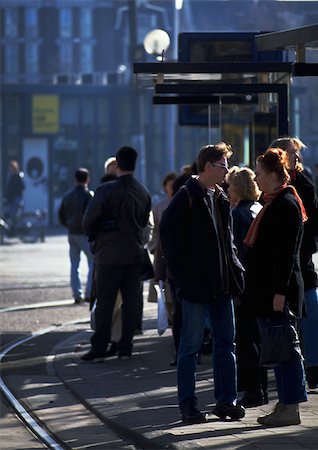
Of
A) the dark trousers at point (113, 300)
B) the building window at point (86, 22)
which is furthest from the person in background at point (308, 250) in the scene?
the building window at point (86, 22)

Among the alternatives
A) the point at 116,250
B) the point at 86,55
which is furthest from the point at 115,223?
the point at 86,55

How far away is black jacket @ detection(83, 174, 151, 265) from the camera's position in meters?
11.5

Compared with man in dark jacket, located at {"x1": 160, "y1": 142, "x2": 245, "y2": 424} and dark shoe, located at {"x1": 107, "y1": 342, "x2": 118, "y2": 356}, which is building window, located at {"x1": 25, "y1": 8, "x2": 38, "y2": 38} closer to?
dark shoe, located at {"x1": 107, "y1": 342, "x2": 118, "y2": 356}

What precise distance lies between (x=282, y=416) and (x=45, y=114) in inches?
1567

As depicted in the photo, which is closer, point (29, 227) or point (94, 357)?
point (94, 357)

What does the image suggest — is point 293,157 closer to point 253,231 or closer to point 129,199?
point 253,231

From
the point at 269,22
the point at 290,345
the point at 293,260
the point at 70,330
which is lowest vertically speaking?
the point at 70,330

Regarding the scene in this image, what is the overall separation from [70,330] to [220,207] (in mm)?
6234

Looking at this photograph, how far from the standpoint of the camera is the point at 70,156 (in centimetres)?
4784

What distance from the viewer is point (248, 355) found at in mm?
8867

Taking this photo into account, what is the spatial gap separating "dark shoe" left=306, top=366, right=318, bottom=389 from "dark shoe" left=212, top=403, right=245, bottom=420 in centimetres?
141

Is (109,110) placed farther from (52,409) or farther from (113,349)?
(52,409)

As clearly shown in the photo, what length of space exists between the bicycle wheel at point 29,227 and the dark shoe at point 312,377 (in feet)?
82.2

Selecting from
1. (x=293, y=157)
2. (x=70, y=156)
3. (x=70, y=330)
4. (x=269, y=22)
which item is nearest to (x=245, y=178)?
(x=293, y=157)
